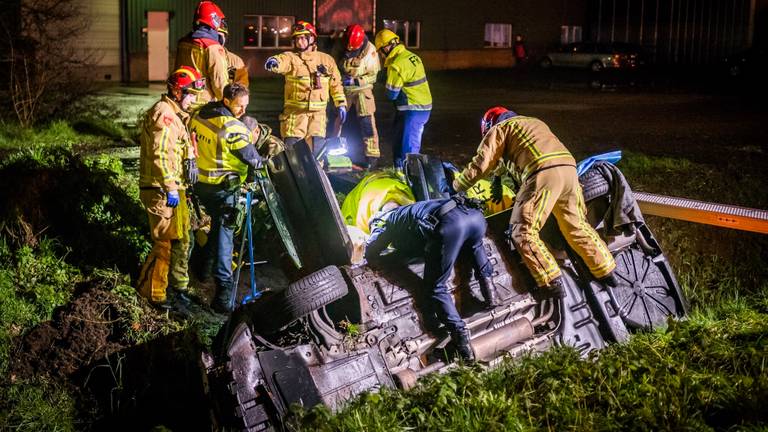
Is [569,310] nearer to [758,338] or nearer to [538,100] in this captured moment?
[758,338]

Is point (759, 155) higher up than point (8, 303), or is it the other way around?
point (759, 155)

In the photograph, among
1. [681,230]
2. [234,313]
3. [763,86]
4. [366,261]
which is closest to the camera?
[234,313]

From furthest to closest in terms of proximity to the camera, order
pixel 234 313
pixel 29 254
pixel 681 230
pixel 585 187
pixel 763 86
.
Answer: pixel 763 86 < pixel 681 230 < pixel 29 254 < pixel 585 187 < pixel 234 313

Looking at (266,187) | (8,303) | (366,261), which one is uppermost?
(266,187)

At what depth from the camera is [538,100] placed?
22797 mm

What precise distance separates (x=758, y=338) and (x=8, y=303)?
225 inches

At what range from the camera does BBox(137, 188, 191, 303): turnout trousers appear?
658cm

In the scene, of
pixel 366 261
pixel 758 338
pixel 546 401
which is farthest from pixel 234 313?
pixel 758 338

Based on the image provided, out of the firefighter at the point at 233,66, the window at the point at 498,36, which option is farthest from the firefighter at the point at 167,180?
the window at the point at 498,36

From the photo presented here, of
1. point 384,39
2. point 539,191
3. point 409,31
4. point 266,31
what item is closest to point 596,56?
point 409,31

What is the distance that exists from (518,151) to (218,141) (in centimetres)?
244

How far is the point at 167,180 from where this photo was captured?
6.41 meters

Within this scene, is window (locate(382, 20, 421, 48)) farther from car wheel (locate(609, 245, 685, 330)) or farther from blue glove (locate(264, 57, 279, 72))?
car wheel (locate(609, 245, 685, 330))

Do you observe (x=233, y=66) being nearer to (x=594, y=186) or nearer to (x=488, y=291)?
(x=594, y=186)
